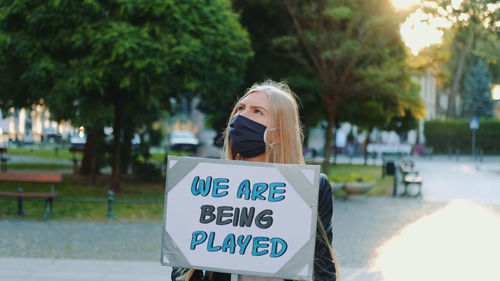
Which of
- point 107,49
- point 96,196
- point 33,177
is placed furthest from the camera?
point 96,196

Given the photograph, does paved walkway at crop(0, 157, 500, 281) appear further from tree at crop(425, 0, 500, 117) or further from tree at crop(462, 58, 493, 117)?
tree at crop(462, 58, 493, 117)

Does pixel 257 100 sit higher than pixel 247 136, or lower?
higher

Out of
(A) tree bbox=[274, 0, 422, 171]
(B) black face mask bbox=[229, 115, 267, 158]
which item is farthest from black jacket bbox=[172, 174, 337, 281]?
(A) tree bbox=[274, 0, 422, 171]

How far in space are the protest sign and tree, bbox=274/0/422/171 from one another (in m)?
17.7

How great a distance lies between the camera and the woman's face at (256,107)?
2.93m

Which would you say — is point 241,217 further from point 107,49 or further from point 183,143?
point 183,143

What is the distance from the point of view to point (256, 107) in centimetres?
296

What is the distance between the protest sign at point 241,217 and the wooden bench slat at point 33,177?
11135 mm

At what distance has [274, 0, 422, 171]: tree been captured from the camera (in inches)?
815

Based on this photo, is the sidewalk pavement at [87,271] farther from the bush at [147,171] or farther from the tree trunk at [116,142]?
the bush at [147,171]

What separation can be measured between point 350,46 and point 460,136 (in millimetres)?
40466

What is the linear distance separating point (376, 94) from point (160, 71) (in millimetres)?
9887

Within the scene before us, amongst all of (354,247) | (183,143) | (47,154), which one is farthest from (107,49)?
(183,143)

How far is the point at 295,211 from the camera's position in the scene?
9.34 feet
